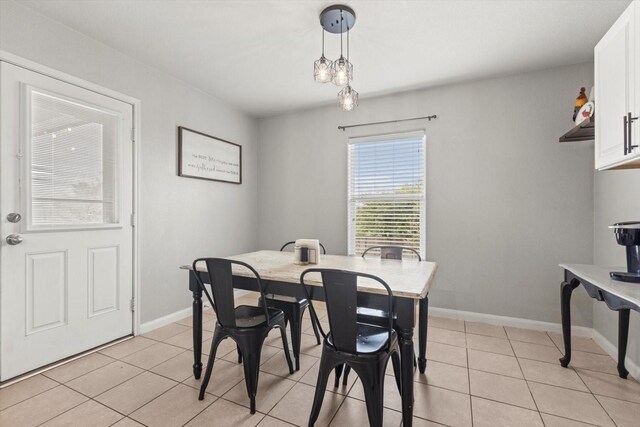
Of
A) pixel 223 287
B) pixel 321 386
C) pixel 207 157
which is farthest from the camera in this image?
pixel 207 157

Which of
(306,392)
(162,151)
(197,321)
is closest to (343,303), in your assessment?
(306,392)

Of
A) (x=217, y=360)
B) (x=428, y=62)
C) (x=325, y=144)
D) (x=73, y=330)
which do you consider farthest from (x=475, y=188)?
(x=73, y=330)

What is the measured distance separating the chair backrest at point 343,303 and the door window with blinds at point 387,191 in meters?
2.13

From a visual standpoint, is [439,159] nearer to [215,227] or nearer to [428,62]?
[428,62]

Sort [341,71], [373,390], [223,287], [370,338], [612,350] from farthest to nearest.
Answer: [612,350] → [341,71] → [223,287] → [370,338] → [373,390]

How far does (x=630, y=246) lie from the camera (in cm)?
179

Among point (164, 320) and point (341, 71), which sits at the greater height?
point (341, 71)

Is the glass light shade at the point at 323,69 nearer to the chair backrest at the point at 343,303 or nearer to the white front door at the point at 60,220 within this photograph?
the chair backrest at the point at 343,303

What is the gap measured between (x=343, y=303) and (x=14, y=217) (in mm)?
2306

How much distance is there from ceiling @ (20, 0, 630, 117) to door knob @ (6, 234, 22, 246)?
5.22ft

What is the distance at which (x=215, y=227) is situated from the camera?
145 inches

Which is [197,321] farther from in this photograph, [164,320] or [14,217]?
[14,217]

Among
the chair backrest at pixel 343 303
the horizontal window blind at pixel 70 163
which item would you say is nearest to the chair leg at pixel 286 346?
the chair backrest at pixel 343 303

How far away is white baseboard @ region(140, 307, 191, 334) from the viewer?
2852mm
